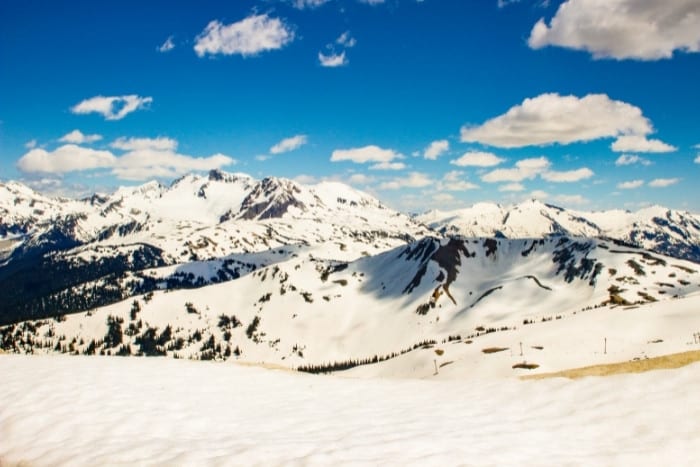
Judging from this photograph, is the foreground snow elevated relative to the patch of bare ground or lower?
elevated

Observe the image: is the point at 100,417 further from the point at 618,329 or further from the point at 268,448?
the point at 618,329

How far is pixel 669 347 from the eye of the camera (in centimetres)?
8888

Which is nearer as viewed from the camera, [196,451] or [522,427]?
[196,451]

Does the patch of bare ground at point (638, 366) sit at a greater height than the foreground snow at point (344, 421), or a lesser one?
lesser

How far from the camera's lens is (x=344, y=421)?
18.3 metres

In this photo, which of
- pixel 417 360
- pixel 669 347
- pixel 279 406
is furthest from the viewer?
pixel 417 360

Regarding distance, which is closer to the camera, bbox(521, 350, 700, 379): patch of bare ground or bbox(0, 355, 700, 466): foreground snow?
bbox(0, 355, 700, 466): foreground snow

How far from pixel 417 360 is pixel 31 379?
12132cm

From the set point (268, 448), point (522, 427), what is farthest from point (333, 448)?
point (522, 427)

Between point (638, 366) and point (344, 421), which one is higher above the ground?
point (344, 421)

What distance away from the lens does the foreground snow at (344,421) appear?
12.8m

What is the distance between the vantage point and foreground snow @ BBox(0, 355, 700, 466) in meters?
12.8

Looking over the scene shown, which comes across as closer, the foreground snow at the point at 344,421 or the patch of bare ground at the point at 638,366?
the foreground snow at the point at 344,421

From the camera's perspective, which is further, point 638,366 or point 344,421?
point 638,366
